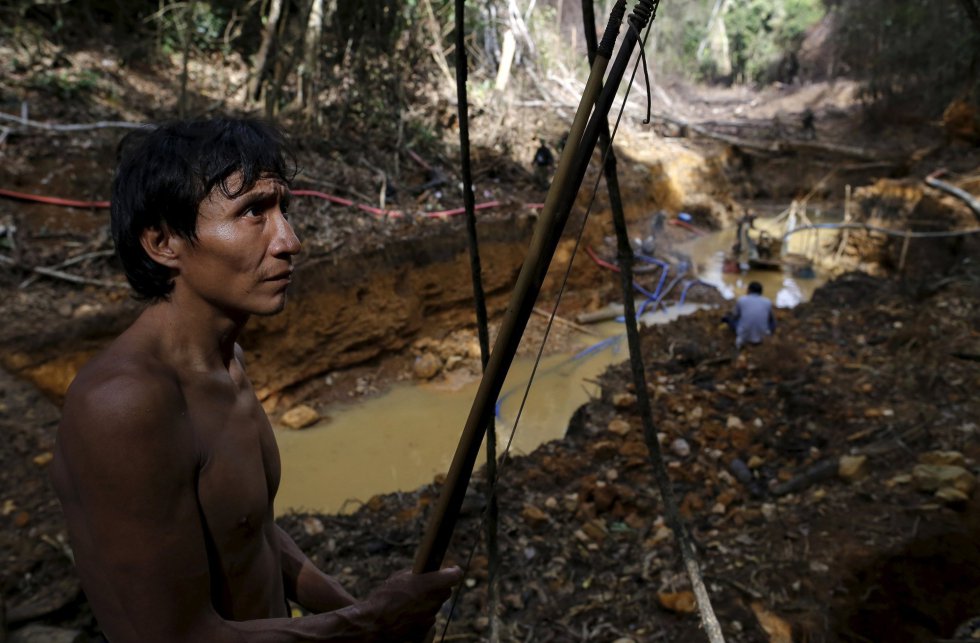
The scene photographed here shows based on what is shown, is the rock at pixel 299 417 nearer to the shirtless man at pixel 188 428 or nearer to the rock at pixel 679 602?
the rock at pixel 679 602

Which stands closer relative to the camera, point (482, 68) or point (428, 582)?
point (428, 582)

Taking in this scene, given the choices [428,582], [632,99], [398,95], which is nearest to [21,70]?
[398,95]

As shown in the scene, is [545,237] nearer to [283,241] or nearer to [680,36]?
[283,241]

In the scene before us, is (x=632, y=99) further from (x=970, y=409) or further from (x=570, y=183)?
(x=570, y=183)

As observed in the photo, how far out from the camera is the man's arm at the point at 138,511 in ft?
3.15

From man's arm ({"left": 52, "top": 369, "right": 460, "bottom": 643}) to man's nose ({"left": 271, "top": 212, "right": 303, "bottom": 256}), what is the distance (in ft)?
1.02

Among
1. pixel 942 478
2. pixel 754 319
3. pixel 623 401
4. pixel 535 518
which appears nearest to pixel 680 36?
pixel 754 319

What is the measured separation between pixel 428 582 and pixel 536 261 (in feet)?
2.34

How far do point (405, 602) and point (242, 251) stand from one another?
78 cm

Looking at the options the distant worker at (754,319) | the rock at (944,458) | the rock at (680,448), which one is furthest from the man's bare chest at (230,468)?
the distant worker at (754,319)

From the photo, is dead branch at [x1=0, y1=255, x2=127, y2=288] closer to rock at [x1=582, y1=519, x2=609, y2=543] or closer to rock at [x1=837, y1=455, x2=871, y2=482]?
rock at [x1=582, y1=519, x2=609, y2=543]

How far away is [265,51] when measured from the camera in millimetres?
9320

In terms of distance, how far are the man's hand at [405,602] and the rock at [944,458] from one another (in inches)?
152

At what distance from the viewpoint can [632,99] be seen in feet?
54.4
